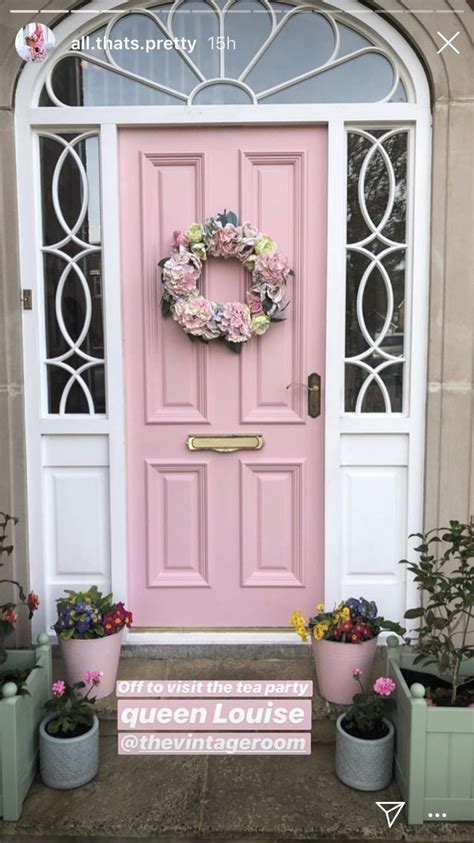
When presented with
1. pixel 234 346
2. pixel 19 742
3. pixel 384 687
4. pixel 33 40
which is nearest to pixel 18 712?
pixel 19 742

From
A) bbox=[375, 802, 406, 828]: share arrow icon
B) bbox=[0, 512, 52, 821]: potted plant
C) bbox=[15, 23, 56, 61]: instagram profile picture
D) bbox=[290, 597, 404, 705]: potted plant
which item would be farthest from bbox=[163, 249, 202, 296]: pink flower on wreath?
bbox=[375, 802, 406, 828]: share arrow icon

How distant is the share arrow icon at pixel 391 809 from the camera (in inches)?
84.8

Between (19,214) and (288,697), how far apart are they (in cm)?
228

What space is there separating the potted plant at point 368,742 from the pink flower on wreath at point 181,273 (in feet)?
5.49

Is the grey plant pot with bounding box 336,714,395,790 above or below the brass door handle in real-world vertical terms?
below

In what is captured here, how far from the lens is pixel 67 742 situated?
2.23m

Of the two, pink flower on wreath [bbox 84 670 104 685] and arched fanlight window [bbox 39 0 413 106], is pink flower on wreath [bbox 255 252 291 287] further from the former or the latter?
pink flower on wreath [bbox 84 670 104 685]

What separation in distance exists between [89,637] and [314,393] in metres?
1.37

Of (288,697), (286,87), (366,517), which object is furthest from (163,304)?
(288,697)

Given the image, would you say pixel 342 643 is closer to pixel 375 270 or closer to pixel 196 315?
pixel 196 315

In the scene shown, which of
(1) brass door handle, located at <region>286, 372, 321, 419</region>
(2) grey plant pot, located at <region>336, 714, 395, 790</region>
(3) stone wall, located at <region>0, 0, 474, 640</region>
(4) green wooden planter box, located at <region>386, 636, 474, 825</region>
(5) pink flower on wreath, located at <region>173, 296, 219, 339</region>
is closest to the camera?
(4) green wooden planter box, located at <region>386, 636, 474, 825</region>

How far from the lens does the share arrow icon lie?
7.07 feet

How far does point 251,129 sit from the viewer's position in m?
2.86

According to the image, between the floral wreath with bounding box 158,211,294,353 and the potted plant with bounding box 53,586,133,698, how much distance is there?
1.21 meters
